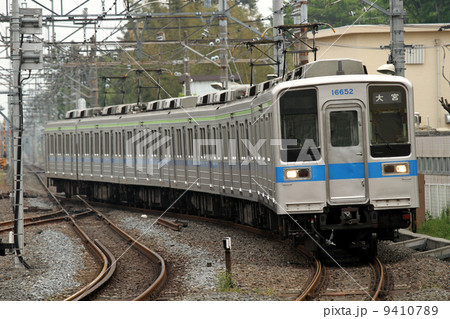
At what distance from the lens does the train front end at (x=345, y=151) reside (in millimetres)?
12742

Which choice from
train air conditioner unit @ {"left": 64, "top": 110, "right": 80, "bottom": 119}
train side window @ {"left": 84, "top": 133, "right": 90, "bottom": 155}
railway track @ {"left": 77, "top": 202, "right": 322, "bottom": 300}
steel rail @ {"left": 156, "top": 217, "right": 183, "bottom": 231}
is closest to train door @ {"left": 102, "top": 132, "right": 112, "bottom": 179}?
railway track @ {"left": 77, "top": 202, "right": 322, "bottom": 300}

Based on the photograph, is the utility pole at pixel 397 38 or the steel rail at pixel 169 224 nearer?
the utility pole at pixel 397 38

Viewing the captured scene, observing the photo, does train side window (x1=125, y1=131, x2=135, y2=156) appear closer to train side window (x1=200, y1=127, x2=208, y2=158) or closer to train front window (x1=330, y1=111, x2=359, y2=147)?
train side window (x1=200, y1=127, x2=208, y2=158)

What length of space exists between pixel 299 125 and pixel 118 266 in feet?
11.9

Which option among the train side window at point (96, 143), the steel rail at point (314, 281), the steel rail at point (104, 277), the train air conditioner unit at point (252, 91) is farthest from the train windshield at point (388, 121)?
the train side window at point (96, 143)

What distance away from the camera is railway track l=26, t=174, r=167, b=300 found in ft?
36.5

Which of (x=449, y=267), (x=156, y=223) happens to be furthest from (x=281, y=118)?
(x=156, y=223)

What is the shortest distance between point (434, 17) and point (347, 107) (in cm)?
4443

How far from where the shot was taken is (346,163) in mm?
12797

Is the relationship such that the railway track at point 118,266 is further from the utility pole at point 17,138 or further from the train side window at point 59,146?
the train side window at point 59,146

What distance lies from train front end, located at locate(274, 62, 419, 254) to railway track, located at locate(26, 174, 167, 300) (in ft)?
7.51

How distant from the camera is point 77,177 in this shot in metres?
31.1

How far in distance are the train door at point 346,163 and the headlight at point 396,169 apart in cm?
30

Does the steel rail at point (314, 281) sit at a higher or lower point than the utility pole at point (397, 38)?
lower
